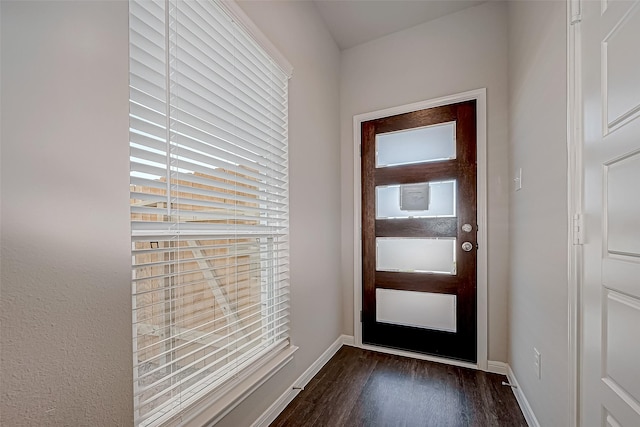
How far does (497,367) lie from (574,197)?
5.33 feet

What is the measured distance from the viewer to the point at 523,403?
1.63 m

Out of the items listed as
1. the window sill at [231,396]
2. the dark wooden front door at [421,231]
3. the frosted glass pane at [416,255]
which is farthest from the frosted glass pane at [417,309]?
the window sill at [231,396]

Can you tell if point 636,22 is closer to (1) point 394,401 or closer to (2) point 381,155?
(2) point 381,155

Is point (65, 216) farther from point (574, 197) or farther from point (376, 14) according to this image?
point (376, 14)

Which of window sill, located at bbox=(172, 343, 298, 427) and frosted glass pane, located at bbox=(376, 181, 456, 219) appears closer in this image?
window sill, located at bbox=(172, 343, 298, 427)

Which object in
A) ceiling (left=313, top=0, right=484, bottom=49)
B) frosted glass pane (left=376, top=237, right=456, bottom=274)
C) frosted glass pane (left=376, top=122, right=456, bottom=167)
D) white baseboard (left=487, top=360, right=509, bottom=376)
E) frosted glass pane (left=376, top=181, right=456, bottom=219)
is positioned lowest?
white baseboard (left=487, top=360, right=509, bottom=376)

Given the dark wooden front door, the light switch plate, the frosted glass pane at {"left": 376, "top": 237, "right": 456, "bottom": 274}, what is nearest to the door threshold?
the dark wooden front door

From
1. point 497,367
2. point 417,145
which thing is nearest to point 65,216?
point 417,145

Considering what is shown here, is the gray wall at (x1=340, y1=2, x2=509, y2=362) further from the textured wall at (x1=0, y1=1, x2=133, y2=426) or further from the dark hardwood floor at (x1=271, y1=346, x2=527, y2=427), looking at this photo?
the textured wall at (x1=0, y1=1, x2=133, y2=426)

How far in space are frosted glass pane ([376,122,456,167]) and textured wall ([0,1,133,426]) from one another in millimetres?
2039

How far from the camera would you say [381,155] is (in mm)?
2514

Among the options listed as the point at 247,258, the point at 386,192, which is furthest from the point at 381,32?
the point at 247,258

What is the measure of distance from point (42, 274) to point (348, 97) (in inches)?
101

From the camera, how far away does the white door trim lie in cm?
103
